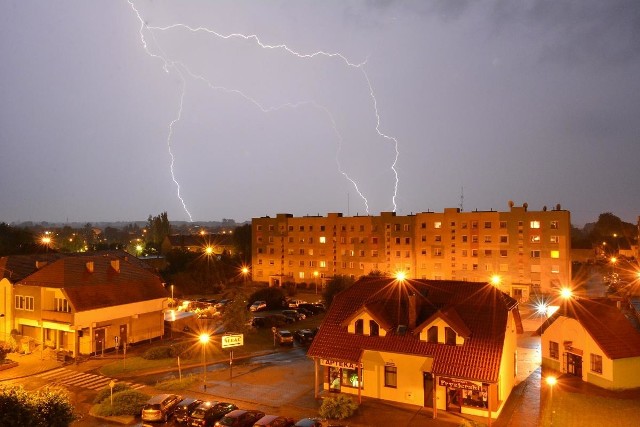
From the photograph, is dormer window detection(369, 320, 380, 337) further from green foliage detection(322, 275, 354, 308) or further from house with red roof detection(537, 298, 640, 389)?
green foliage detection(322, 275, 354, 308)

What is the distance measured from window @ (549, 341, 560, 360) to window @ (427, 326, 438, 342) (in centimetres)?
1041

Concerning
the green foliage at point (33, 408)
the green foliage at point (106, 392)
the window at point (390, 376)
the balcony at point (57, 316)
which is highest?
the green foliage at point (33, 408)

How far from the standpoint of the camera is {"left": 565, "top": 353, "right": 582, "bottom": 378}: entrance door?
2945cm

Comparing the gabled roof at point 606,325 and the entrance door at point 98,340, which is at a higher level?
the gabled roof at point 606,325

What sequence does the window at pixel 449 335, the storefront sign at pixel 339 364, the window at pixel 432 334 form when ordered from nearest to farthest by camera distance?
the window at pixel 449 335 < the window at pixel 432 334 < the storefront sign at pixel 339 364

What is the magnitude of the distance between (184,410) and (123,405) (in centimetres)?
348

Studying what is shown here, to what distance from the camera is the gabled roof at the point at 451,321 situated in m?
24.5

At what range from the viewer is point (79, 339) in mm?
36469

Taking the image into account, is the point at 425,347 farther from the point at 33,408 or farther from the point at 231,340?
the point at 33,408

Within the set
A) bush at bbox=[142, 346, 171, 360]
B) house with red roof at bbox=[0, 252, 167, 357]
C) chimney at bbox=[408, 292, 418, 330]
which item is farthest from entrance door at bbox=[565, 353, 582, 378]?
house with red roof at bbox=[0, 252, 167, 357]

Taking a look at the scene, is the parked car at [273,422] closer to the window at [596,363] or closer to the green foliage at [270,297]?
the window at [596,363]

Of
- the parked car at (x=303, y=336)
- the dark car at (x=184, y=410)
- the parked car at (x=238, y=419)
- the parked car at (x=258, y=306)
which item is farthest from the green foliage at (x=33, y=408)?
the parked car at (x=258, y=306)

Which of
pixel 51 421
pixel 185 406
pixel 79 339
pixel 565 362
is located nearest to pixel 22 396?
pixel 51 421

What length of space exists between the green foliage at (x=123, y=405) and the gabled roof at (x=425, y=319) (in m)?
8.88
